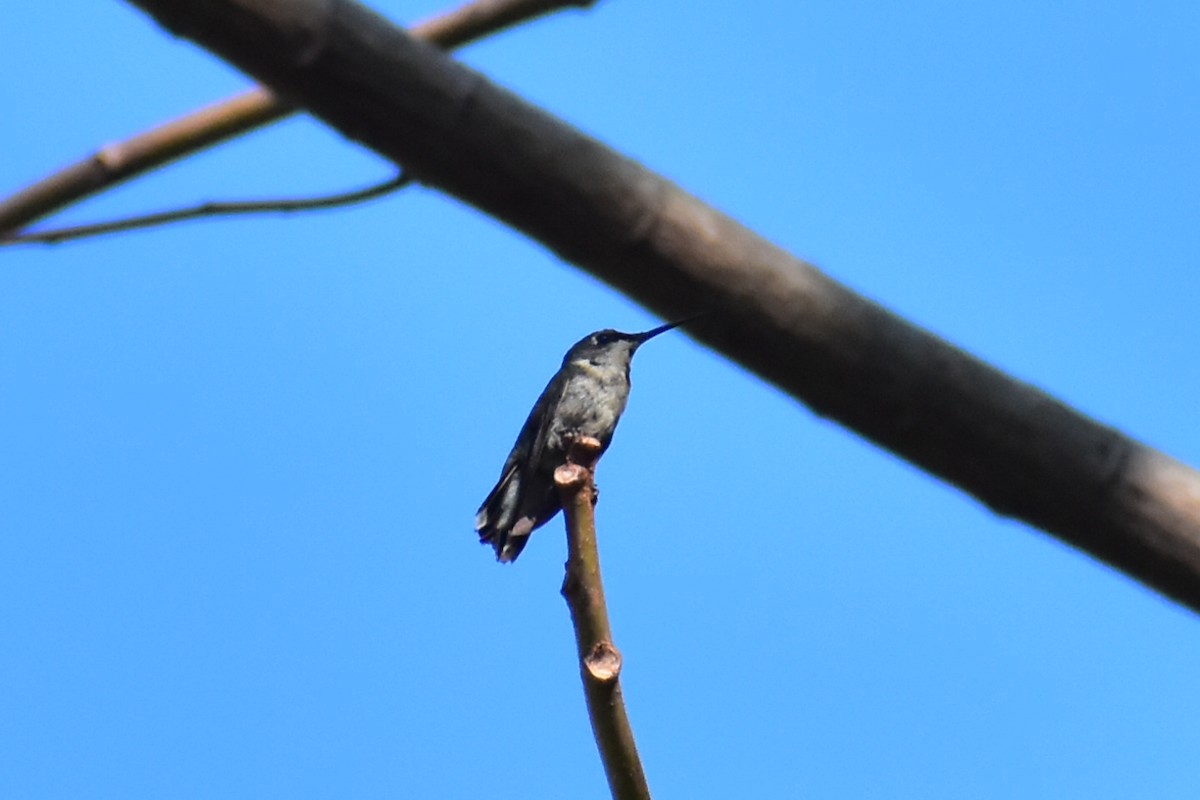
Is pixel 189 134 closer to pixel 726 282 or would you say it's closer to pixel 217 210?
pixel 217 210

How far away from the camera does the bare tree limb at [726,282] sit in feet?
3.51

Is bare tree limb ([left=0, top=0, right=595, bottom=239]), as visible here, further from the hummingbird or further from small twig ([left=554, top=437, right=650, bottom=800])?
the hummingbird

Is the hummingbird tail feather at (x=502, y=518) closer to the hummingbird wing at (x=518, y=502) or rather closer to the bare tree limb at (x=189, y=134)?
the hummingbird wing at (x=518, y=502)

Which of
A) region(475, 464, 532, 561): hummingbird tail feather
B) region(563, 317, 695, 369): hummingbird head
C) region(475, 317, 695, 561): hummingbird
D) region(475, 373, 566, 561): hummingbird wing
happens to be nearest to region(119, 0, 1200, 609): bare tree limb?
region(475, 317, 695, 561): hummingbird

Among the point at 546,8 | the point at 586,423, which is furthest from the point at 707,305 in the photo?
the point at 586,423

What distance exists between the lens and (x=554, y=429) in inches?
193

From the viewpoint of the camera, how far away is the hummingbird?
4480 mm

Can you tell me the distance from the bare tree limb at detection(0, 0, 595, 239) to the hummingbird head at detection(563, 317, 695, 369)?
12.2 ft

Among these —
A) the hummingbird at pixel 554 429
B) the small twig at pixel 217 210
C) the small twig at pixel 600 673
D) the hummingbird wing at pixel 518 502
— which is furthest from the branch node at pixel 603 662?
the hummingbird wing at pixel 518 502

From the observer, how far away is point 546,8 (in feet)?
5.60

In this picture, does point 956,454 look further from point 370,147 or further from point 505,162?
point 370,147

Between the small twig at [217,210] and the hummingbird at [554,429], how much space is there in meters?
2.34

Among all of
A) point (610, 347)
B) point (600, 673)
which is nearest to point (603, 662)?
point (600, 673)

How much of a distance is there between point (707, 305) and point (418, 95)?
1.12 ft
